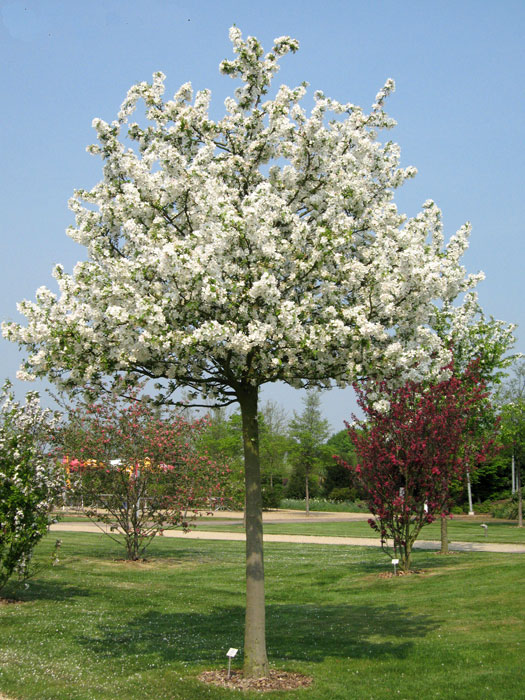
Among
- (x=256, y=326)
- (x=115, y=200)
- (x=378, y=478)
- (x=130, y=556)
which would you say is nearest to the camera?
(x=256, y=326)

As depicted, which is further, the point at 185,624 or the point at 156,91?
the point at 185,624

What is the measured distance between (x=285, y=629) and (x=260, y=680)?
12.3 feet

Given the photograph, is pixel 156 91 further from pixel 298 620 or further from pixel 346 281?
pixel 298 620

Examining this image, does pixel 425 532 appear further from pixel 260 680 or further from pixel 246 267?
pixel 246 267

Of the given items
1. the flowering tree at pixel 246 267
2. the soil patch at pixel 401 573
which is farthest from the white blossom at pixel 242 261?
the soil patch at pixel 401 573

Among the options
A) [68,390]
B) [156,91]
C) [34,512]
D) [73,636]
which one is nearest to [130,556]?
[34,512]

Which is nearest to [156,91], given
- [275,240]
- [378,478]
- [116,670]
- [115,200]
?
[115,200]

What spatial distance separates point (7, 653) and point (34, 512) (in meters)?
3.74

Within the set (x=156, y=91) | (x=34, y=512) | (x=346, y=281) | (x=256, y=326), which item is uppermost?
(x=156, y=91)

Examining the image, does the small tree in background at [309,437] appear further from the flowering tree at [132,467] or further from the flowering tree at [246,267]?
the flowering tree at [246,267]

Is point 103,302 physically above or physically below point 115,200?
below

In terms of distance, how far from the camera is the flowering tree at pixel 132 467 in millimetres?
19688

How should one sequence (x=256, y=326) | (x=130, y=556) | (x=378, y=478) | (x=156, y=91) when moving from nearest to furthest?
(x=256, y=326), (x=156, y=91), (x=378, y=478), (x=130, y=556)

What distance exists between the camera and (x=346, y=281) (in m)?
8.24
